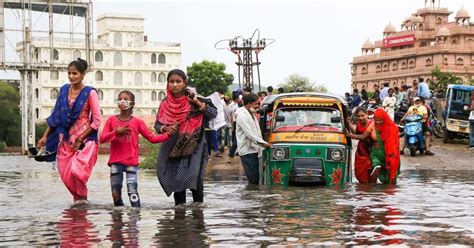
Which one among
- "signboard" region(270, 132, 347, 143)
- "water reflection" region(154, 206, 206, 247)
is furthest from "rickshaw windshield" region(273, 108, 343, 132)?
Result: "water reflection" region(154, 206, 206, 247)

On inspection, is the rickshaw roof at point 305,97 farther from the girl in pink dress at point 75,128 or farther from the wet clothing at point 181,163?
the girl in pink dress at point 75,128

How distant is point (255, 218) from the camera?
34.2 ft

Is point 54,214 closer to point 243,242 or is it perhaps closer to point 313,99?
point 243,242

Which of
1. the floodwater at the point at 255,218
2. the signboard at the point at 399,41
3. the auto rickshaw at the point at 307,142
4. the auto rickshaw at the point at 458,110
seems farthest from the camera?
the signboard at the point at 399,41

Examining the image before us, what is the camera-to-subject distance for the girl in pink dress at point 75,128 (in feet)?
37.8

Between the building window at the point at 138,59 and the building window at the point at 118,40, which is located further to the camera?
the building window at the point at 118,40

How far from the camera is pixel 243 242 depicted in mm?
8359

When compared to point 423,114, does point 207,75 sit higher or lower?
higher

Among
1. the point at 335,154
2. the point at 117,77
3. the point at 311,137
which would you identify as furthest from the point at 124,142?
the point at 117,77

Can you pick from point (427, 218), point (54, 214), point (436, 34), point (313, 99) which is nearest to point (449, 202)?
point (427, 218)

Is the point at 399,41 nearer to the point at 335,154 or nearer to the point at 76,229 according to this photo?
the point at 335,154

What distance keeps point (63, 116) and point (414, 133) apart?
1368 cm

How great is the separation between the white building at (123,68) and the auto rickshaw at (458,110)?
315ft

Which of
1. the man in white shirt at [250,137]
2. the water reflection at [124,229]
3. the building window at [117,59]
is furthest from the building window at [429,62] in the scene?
the water reflection at [124,229]
